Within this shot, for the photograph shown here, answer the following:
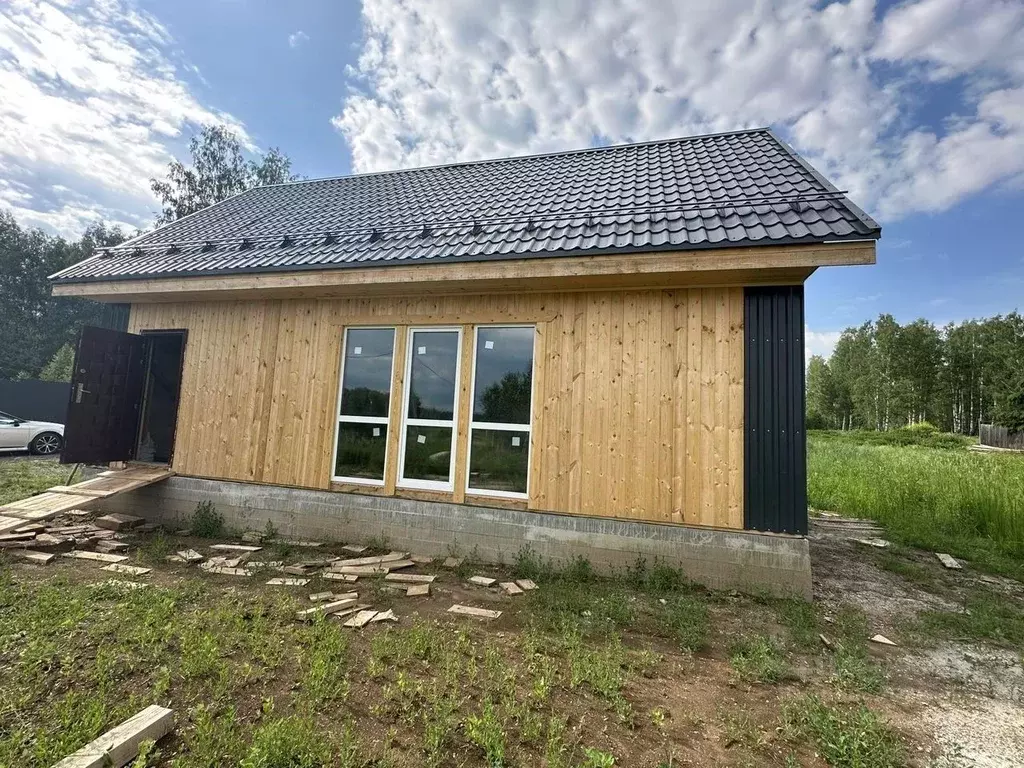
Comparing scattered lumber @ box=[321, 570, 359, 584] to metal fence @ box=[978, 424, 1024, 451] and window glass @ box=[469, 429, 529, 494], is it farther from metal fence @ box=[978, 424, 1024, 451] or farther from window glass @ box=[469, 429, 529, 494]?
metal fence @ box=[978, 424, 1024, 451]

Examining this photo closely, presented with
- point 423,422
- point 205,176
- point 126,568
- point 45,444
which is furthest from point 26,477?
point 205,176

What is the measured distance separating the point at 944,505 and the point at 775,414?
5.84m

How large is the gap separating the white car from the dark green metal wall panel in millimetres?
16154

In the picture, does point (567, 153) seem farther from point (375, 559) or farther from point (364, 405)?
point (375, 559)

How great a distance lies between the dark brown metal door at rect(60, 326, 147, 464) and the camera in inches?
249

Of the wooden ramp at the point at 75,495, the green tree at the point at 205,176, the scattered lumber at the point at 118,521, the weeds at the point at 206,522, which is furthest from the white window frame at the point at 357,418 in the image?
the green tree at the point at 205,176

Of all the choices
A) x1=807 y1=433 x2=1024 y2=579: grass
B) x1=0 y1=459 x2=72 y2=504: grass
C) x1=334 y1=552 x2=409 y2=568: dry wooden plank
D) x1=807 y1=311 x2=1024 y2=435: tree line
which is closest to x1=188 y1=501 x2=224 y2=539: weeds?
x1=334 y1=552 x2=409 y2=568: dry wooden plank

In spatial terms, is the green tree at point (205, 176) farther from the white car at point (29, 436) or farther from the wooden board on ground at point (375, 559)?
the wooden board on ground at point (375, 559)

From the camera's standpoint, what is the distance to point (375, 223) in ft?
21.9

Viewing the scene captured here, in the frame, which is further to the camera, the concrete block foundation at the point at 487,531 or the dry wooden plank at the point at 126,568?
the dry wooden plank at the point at 126,568

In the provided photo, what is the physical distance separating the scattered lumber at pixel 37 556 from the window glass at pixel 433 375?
3.96 metres

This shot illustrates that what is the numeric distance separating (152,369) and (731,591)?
8.58 meters

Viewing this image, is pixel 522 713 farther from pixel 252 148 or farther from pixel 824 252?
pixel 252 148

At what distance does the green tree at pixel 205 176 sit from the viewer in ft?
67.4
